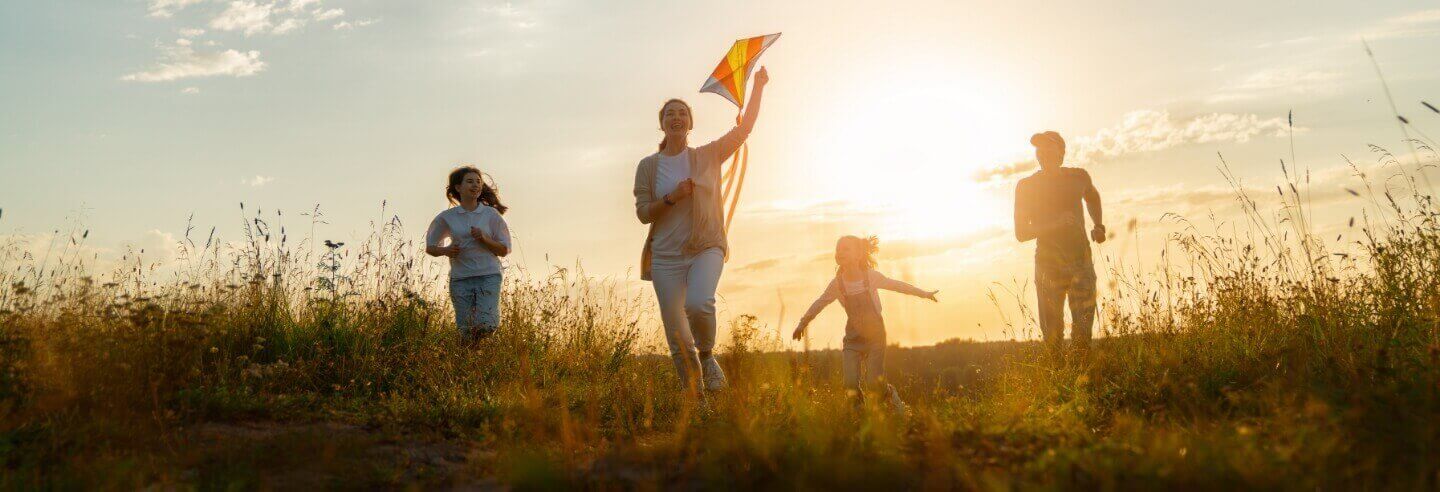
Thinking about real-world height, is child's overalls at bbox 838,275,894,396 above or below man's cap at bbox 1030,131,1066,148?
below

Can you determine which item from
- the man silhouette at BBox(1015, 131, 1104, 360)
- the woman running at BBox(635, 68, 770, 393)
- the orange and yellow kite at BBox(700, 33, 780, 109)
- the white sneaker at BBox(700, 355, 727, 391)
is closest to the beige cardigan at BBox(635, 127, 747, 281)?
the woman running at BBox(635, 68, 770, 393)

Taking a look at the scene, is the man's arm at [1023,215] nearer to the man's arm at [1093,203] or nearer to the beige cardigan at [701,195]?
the man's arm at [1093,203]

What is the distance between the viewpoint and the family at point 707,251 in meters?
5.77

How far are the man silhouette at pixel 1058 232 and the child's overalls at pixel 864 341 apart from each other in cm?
122

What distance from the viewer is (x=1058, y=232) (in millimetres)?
7426

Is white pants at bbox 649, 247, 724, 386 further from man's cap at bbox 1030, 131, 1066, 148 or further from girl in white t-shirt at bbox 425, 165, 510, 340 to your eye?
man's cap at bbox 1030, 131, 1066, 148

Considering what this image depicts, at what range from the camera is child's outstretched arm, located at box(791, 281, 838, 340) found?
24.4ft

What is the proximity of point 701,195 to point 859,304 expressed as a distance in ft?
6.99

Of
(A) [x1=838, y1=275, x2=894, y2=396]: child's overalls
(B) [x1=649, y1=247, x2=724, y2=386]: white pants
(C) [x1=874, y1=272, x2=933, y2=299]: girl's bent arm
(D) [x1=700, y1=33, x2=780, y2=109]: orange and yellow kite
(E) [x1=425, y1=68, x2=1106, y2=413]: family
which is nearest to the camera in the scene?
(B) [x1=649, y1=247, x2=724, y2=386]: white pants

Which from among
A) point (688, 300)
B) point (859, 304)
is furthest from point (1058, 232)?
point (688, 300)

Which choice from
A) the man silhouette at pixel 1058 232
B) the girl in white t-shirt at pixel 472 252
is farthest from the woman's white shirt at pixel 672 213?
the man silhouette at pixel 1058 232

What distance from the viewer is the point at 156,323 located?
5.12m

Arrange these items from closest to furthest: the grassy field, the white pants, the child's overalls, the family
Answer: the grassy field, the white pants, the family, the child's overalls

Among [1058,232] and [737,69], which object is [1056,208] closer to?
[1058,232]
